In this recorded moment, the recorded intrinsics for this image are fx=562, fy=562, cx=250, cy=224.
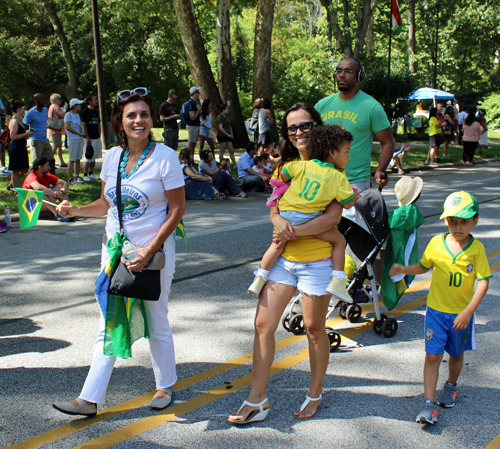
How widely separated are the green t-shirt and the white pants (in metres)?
2.17

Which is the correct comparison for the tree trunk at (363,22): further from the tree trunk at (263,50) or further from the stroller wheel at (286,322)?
the stroller wheel at (286,322)

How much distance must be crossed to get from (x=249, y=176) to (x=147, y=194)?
391 inches

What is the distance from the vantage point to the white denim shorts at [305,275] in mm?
3334

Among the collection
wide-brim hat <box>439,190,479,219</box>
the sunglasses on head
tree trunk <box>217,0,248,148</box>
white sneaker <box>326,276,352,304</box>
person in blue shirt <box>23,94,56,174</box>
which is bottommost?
white sneaker <box>326,276,352,304</box>

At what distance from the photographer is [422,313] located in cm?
546

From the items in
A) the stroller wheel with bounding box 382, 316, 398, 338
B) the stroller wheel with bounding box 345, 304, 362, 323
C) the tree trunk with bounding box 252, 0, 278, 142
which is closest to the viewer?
the stroller wheel with bounding box 382, 316, 398, 338

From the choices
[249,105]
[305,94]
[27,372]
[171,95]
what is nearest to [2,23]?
[249,105]

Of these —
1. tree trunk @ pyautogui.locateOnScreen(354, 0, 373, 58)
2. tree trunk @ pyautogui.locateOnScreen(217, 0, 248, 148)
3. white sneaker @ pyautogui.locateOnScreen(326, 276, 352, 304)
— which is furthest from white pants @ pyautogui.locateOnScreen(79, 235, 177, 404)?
tree trunk @ pyautogui.locateOnScreen(354, 0, 373, 58)

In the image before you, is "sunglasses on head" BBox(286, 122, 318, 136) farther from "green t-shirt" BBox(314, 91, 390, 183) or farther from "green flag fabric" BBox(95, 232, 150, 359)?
"green t-shirt" BBox(314, 91, 390, 183)

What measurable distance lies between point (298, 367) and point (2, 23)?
38993 mm

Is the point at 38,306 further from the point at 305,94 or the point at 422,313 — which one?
the point at 305,94

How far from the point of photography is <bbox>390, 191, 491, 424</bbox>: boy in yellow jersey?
11.1ft

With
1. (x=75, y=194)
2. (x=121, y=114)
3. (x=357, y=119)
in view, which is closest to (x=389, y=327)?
(x=357, y=119)

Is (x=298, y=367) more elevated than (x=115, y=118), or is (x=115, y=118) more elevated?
(x=115, y=118)
